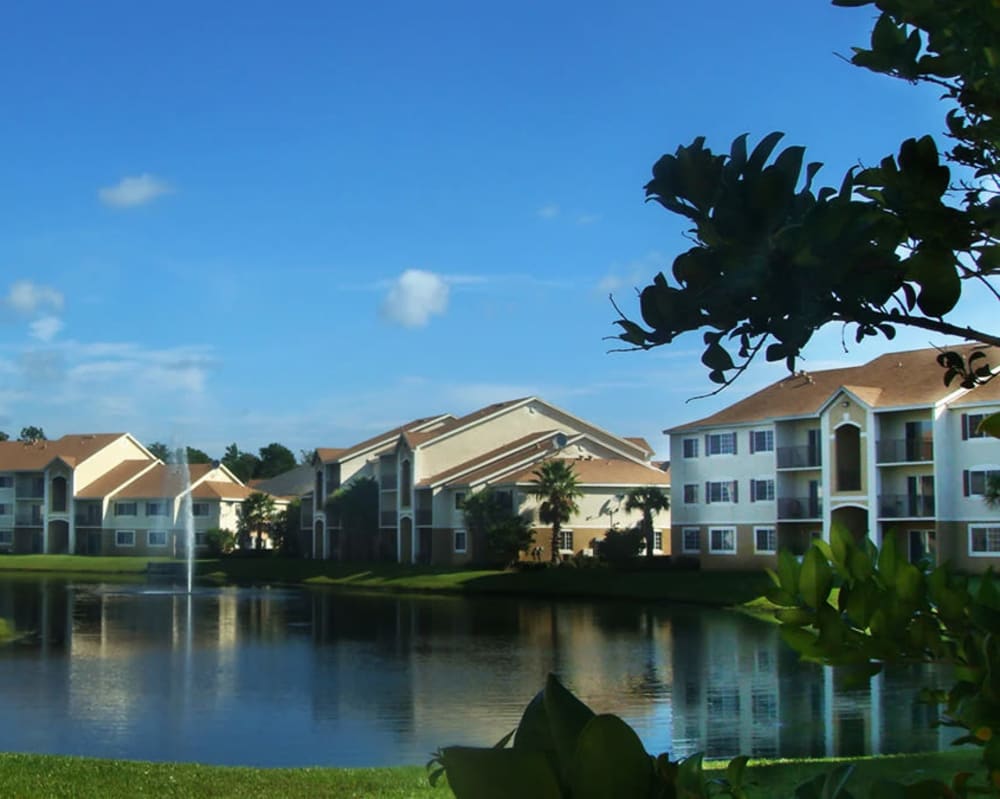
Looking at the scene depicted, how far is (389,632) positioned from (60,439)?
2782 inches

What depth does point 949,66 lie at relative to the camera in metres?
3.11

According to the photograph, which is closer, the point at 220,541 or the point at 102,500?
the point at 220,541

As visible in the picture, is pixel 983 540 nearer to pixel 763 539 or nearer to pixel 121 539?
pixel 763 539

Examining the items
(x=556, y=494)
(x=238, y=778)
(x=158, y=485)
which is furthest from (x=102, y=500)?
(x=238, y=778)

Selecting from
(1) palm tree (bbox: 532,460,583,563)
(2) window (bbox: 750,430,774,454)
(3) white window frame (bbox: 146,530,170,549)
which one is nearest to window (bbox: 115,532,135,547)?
(3) white window frame (bbox: 146,530,170,549)

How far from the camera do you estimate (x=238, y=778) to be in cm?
1355

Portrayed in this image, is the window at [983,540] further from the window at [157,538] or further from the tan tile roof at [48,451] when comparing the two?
the tan tile roof at [48,451]

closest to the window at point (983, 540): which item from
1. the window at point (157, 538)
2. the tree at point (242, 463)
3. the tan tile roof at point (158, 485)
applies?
the tan tile roof at point (158, 485)

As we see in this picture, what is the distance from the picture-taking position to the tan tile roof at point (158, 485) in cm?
8944

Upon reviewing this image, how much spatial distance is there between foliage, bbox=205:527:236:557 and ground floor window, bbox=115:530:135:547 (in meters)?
A: 9.05

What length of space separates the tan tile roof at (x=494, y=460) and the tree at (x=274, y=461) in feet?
238

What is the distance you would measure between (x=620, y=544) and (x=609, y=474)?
5416mm

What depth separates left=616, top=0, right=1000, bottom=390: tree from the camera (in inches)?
98.9

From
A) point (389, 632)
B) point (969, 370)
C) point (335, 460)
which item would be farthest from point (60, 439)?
point (969, 370)
